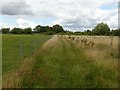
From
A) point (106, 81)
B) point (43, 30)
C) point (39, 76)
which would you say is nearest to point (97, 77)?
point (106, 81)

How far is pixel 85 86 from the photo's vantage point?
8211mm

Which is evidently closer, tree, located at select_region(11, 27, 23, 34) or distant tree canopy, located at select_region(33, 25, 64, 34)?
distant tree canopy, located at select_region(33, 25, 64, 34)

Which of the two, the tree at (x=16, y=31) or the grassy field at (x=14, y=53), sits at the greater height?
the tree at (x=16, y=31)

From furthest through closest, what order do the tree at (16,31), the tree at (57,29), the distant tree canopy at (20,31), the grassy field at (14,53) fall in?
the distant tree canopy at (20,31) → the tree at (16,31) → the tree at (57,29) → the grassy field at (14,53)

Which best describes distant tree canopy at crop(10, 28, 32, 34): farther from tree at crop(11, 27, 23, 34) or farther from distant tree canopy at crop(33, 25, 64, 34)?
distant tree canopy at crop(33, 25, 64, 34)

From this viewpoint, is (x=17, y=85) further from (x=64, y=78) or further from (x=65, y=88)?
(x=64, y=78)

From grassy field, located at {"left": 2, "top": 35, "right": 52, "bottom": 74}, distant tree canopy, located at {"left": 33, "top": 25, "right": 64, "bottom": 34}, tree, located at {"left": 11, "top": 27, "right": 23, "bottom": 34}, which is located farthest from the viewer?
tree, located at {"left": 11, "top": 27, "right": 23, "bottom": 34}

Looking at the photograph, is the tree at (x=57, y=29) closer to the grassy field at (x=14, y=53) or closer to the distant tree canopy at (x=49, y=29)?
the distant tree canopy at (x=49, y=29)

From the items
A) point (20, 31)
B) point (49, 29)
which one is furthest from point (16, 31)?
point (49, 29)

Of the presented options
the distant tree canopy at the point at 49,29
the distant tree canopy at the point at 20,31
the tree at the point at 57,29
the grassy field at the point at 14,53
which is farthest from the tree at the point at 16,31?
the grassy field at the point at 14,53

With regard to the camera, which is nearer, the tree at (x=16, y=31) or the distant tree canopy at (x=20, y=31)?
the tree at (x=16, y=31)

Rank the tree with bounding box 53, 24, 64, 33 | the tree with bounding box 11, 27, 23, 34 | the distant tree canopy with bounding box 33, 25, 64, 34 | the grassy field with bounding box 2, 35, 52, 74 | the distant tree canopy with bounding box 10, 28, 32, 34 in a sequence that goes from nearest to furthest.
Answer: the grassy field with bounding box 2, 35, 52, 74 < the tree with bounding box 53, 24, 64, 33 < the distant tree canopy with bounding box 33, 25, 64, 34 < the tree with bounding box 11, 27, 23, 34 < the distant tree canopy with bounding box 10, 28, 32, 34

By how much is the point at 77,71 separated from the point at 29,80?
8.40 feet

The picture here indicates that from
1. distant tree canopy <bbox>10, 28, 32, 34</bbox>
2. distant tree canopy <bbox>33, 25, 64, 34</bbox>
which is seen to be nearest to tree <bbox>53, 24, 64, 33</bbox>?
distant tree canopy <bbox>33, 25, 64, 34</bbox>
